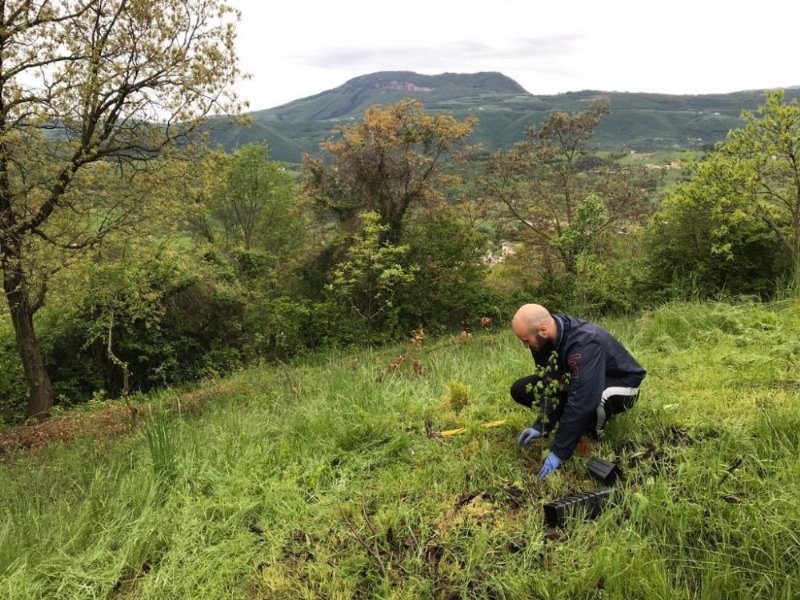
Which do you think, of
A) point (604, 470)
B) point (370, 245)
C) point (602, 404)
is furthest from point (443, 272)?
point (604, 470)

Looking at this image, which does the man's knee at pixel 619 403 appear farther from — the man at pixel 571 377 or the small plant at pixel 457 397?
the small plant at pixel 457 397

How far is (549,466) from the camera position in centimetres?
314

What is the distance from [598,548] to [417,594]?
869 mm

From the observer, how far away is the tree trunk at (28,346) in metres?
10.1

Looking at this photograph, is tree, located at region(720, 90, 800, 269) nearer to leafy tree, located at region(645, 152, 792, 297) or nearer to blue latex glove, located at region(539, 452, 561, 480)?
leafy tree, located at region(645, 152, 792, 297)

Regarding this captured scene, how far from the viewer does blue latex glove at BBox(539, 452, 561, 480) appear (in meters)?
3.13

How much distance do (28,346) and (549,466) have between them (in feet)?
38.0

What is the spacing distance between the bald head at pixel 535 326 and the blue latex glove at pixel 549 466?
2.45 feet

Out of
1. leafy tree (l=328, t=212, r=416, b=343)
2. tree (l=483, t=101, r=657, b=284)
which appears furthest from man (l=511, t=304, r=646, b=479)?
tree (l=483, t=101, r=657, b=284)

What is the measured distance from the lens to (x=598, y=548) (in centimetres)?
240

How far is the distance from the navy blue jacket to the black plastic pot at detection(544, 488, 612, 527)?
0.40m

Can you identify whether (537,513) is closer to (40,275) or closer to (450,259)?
(40,275)

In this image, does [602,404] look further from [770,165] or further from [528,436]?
[770,165]

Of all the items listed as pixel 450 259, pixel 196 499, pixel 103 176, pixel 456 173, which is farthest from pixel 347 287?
pixel 196 499
